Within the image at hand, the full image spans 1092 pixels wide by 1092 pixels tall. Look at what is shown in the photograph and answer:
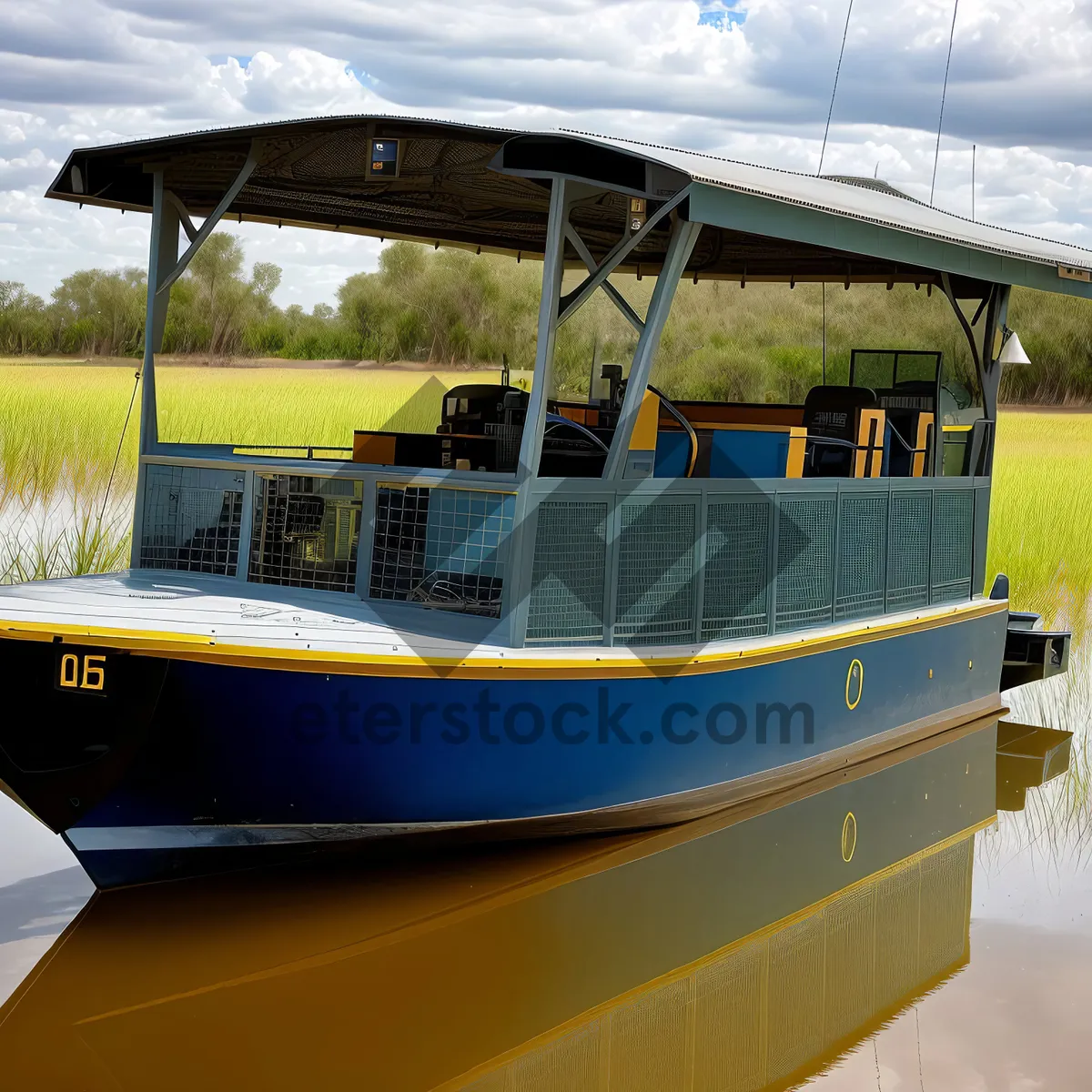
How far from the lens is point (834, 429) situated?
29.6ft

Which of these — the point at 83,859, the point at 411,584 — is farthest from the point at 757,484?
the point at 83,859

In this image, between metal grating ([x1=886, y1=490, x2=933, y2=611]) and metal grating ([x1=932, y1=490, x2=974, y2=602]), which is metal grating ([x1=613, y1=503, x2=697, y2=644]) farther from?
metal grating ([x1=932, y1=490, x2=974, y2=602])

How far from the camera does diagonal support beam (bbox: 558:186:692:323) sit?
19.9 feet

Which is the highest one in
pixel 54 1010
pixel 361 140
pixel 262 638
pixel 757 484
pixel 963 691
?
pixel 361 140

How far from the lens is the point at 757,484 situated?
7133 millimetres

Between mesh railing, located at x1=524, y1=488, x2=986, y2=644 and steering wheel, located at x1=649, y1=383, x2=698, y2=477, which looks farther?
steering wheel, located at x1=649, y1=383, x2=698, y2=477

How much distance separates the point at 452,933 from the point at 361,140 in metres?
3.71

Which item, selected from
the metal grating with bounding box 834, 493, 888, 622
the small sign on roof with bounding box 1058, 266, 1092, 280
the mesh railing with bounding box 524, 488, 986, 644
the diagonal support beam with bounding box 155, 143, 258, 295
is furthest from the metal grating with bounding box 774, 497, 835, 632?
the diagonal support beam with bounding box 155, 143, 258, 295

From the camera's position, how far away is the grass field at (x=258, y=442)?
496 inches

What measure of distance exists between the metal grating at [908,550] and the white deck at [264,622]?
1.49 meters

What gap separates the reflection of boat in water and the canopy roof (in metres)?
2.90

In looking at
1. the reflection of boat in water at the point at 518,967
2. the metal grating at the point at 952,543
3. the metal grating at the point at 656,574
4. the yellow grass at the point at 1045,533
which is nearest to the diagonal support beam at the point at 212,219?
the metal grating at the point at 656,574

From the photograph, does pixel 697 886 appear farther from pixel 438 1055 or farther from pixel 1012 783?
pixel 1012 783

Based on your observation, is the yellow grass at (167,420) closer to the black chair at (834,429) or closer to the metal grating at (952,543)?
the black chair at (834,429)
